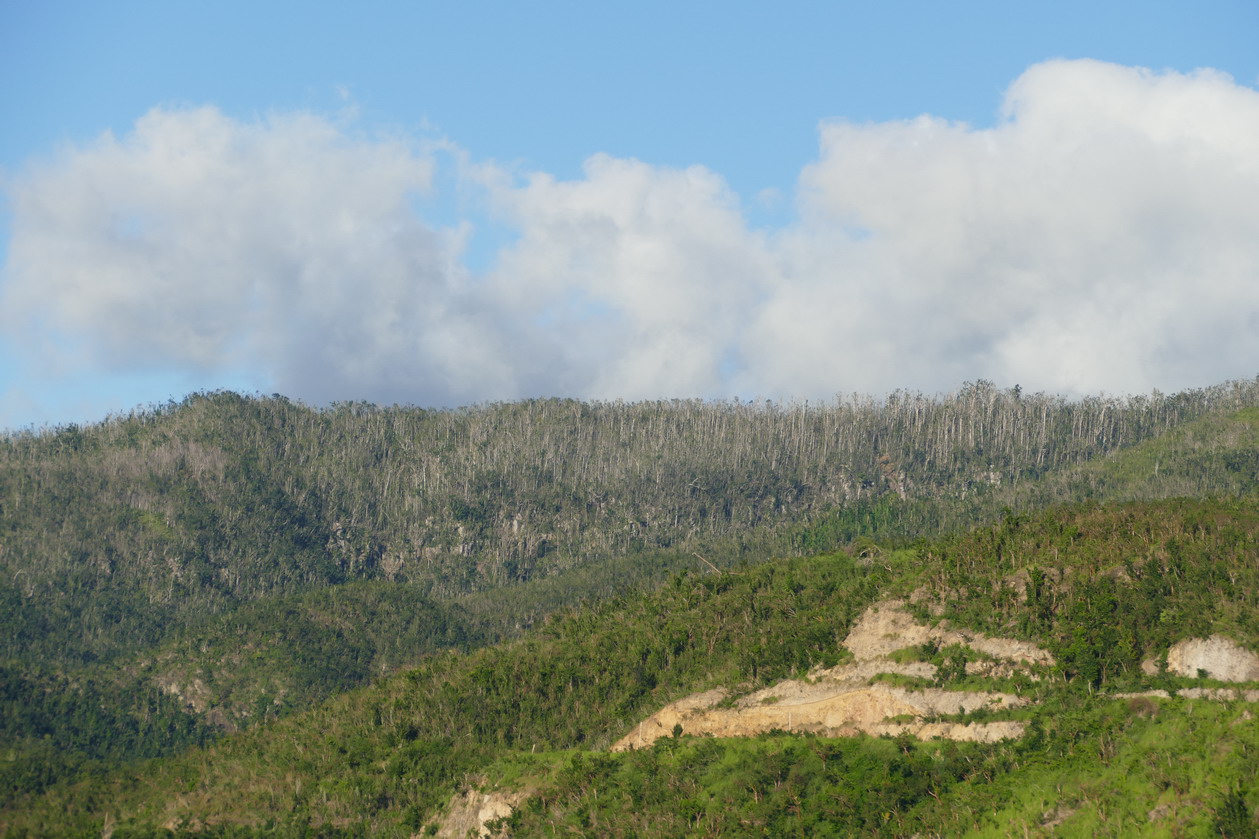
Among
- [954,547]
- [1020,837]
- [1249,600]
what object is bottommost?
[1020,837]

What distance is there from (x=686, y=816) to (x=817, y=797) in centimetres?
845

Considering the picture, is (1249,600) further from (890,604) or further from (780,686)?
(780,686)

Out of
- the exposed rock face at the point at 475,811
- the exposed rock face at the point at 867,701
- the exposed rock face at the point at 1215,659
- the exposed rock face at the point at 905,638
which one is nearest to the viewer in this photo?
the exposed rock face at the point at 1215,659

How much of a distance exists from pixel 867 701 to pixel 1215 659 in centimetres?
2117

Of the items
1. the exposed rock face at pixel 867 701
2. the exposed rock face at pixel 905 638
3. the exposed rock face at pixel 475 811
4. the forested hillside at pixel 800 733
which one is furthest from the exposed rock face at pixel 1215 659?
the exposed rock face at pixel 475 811

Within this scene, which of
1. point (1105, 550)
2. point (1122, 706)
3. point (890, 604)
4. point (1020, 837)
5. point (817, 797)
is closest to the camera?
point (1020, 837)

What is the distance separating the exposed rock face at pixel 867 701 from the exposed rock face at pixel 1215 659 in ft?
24.3

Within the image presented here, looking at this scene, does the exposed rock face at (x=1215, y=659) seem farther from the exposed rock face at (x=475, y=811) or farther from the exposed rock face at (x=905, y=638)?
the exposed rock face at (x=475, y=811)

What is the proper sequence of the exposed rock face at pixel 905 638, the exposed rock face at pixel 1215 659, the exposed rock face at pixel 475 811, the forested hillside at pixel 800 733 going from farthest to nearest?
the exposed rock face at pixel 475 811
the exposed rock face at pixel 905 638
the exposed rock face at pixel 1215 659
the forested hillside at pixel 800 733

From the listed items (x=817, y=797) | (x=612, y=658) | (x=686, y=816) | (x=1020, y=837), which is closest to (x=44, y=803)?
(x=612, y=658)

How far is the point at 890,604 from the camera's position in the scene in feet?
288

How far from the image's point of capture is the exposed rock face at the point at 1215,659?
6831cm

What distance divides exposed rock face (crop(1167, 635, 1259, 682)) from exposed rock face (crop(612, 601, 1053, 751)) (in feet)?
24.3

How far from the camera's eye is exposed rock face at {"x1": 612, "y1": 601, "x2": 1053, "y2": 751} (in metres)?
76.8
